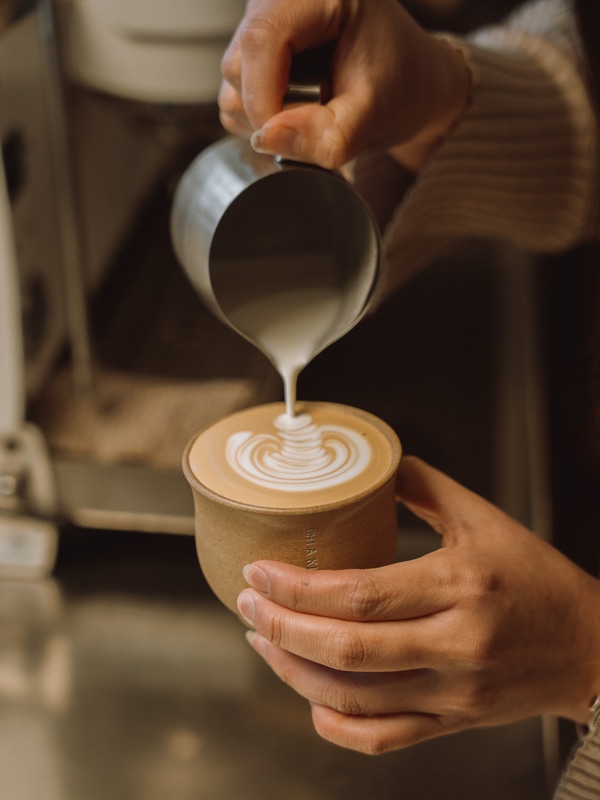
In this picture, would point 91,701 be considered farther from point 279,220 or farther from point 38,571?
point 279,220

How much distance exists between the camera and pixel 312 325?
767 mm

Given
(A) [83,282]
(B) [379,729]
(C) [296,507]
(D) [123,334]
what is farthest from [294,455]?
(D) [123,334]

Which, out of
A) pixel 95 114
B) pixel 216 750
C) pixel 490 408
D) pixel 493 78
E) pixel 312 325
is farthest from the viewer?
pixel 490 408

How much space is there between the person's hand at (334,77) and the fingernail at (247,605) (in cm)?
33

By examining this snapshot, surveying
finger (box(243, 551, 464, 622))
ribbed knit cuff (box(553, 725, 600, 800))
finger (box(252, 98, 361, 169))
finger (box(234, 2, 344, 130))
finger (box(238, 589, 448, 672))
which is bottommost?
ribbed knit cuff (box(553, 725, 600, 800))

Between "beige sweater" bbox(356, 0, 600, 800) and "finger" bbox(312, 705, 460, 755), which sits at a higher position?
"beige sweater" bbox(356, 0, 600, 800)

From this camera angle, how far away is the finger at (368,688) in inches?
27.2

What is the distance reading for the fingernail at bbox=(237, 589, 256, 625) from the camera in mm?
656

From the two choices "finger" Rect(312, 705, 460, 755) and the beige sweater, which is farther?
the beige sweater

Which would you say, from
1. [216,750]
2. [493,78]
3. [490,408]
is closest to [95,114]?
[493,78]

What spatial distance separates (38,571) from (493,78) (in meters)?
0.80

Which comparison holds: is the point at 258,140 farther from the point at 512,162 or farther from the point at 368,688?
the point at 512,162

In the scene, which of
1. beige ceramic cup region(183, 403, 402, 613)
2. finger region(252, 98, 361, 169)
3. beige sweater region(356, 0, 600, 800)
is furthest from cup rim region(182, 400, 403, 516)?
beige sweater region(356, 0, 600, 800)

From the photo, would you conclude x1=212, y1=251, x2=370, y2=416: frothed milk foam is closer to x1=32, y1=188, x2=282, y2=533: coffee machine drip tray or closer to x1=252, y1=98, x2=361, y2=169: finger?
x1=252, y1=98, x2=361, y2=169: finger
